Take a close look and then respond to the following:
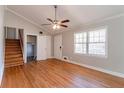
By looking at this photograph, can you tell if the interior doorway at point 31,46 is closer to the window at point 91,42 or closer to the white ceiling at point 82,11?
the white ceiling at point 82,11

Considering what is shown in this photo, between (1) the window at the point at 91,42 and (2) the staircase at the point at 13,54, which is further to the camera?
(2) the staircase at the point at 13,54

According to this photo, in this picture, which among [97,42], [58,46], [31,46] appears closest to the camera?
[97,42]

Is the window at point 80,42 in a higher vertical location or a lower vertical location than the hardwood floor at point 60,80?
higher

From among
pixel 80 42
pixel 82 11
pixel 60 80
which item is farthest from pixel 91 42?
pixel 60 80

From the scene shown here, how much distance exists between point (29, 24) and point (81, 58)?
13.9 ft

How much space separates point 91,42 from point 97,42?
0.40 m

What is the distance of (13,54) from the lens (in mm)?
6367

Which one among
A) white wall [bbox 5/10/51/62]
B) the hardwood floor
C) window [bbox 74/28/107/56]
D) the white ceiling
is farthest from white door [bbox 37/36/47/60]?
the hardwood floor

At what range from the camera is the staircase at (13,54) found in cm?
588

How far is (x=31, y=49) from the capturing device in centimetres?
933

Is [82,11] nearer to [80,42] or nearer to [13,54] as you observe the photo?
[80,42]

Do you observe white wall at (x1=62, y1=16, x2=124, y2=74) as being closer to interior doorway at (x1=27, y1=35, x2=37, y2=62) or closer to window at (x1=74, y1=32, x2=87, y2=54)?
window at (x1=74, y1=32, x2=87, y2=54)

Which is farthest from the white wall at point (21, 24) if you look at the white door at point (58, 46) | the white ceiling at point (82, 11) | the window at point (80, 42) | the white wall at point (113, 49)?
the white wall at point (113, 49)

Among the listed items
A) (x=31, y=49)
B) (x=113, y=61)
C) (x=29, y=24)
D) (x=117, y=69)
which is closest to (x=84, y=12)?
(x=113, y=61)
